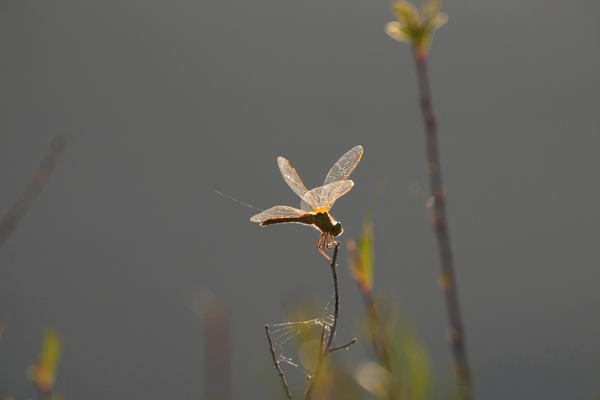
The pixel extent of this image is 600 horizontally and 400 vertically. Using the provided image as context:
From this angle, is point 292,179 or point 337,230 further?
point 292,179

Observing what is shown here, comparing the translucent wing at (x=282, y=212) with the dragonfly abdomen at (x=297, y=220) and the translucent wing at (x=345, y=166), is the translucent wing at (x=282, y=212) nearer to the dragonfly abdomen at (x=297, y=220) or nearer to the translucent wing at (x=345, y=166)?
the dragonfly abdomen at (x=297, y=220)

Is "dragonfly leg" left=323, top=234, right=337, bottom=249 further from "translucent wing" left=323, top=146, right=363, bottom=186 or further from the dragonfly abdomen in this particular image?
"translucent wing" left=323, top=146, right=363, bottom=186

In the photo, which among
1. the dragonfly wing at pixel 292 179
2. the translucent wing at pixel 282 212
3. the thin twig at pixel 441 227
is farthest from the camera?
the dragonfly wing at pixel 292 179

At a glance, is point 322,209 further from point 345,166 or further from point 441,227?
point 441,227

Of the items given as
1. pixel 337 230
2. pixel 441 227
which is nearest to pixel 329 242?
pixel 337 230

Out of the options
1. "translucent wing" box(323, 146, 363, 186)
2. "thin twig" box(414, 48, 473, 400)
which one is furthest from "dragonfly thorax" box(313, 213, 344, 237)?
"thin twig" box(414, 48, 473, 400)

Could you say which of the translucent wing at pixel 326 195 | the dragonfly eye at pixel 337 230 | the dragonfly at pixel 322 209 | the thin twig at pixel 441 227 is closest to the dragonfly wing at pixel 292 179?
the dragonfly at pixel 322 209
